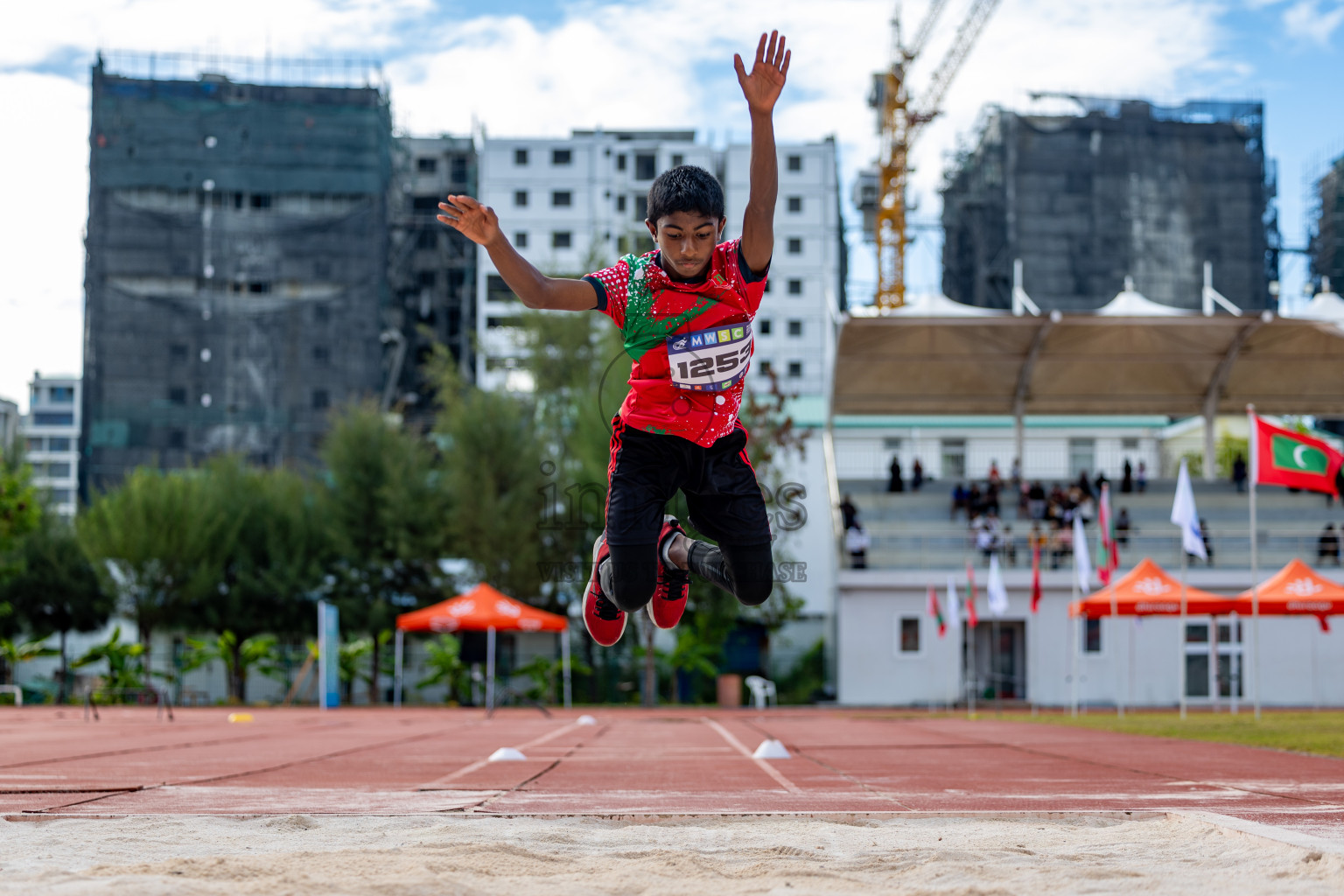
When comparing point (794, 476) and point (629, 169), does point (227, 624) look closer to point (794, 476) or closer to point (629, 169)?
point (794, 476)

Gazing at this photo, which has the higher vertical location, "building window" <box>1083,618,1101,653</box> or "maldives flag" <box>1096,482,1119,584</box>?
"maldives flag" <box>1096,482,1119,584</box>

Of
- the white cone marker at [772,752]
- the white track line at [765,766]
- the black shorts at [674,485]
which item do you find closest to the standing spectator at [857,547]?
the white track line at [765,766]

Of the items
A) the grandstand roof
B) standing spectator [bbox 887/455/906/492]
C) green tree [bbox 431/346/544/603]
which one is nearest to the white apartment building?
green tree [bbox 431/346/544/603]

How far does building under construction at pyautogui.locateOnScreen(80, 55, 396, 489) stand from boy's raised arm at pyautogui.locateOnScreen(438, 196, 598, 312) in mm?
64268

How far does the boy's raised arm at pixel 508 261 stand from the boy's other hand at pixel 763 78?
3.37 feet

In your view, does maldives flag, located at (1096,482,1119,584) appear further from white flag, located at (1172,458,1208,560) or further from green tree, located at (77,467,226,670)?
green tree, located at (77,467,226,670)

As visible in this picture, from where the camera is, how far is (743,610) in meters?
38.5

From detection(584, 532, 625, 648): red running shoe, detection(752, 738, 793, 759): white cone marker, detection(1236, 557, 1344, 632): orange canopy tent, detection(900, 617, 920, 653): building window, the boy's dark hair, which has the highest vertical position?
the boy's dark hair

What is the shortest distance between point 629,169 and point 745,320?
7685cm

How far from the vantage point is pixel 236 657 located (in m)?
37.2

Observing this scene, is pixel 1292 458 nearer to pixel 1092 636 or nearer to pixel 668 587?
pixel 668 587

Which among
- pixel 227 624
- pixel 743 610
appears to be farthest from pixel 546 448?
pixel 227 624

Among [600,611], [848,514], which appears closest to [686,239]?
[600,611]

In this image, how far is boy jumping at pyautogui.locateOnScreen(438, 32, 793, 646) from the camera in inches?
209
